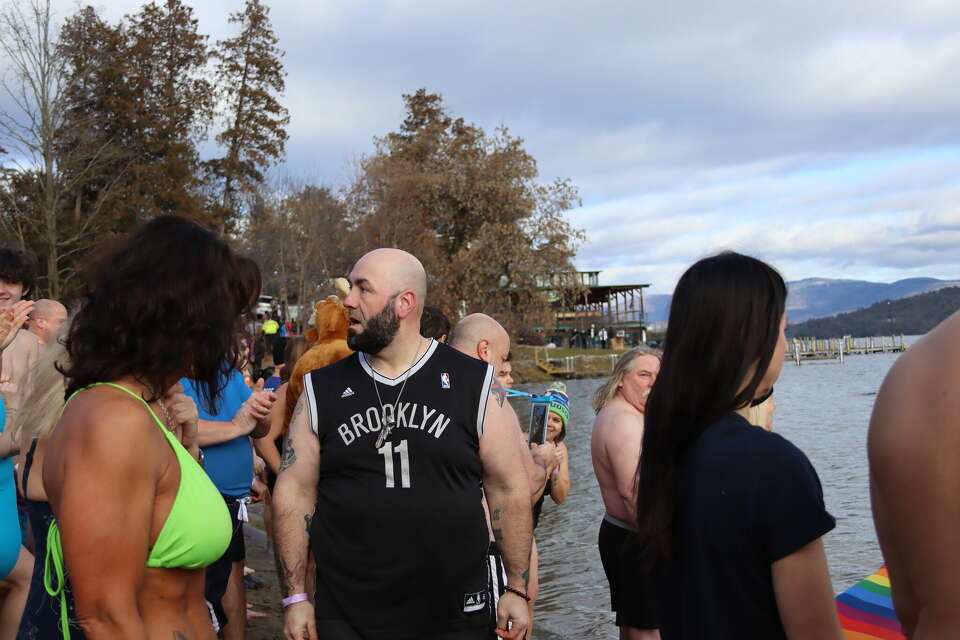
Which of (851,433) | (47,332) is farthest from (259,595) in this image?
(851,433)

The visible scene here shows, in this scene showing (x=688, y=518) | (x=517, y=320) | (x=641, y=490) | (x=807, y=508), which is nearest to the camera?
(x=807, y=508)

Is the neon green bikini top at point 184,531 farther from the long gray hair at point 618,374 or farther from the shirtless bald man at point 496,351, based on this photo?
the long gray hair at point 618,374

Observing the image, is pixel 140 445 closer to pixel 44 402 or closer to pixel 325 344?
pixel 44 402

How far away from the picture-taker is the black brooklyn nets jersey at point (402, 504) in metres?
3.51

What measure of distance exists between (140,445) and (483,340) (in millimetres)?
3130

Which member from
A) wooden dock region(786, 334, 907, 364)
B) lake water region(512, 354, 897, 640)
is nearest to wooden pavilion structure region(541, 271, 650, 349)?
wooden dock region(786, 334, 907, 364)

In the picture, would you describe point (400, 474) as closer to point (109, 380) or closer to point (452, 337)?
point (109, 380)

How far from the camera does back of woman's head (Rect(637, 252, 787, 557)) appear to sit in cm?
236

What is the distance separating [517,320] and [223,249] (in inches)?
1745

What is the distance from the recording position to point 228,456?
551 centimetres

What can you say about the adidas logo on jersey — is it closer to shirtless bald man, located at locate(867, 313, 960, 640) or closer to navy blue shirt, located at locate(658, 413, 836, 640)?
navy blue shirt, located at locate(658, 413, 836, 640)

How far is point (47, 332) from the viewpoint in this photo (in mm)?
6023

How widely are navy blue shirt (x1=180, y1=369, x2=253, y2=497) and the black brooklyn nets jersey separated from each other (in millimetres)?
1939

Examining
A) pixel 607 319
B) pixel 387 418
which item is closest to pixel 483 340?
pixel 387 418
